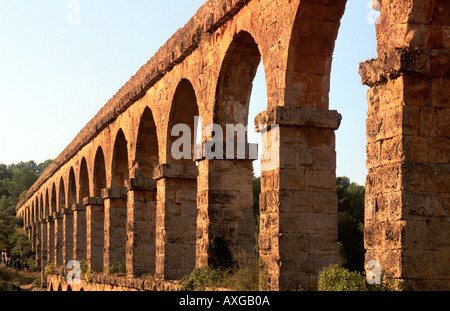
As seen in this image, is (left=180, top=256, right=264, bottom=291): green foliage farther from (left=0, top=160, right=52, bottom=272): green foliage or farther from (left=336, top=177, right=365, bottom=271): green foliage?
(left=0, top=160, right=52, bottom=272): green foliage

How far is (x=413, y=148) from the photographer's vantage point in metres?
5.91

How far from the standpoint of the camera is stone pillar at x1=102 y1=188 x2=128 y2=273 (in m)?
16.6

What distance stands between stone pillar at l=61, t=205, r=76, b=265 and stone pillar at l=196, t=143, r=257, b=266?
1394cm

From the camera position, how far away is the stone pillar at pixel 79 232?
21.5 m

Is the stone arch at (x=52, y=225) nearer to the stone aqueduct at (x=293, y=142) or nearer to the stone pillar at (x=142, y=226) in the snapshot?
the stone pillar at (x=142, y=226)

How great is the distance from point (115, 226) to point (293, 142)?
929 centimetres

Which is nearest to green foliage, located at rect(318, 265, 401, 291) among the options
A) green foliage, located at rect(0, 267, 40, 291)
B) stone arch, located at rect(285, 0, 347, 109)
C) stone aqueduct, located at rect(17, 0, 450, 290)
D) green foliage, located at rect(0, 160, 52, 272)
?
stone aqueduct, located at rect(17, 0, 450, 290)

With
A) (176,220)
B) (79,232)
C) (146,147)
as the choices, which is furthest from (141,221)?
(79,232)

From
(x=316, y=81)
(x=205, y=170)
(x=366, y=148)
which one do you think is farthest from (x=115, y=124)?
(x=366, y=148)

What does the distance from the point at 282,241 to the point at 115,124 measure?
990 cm

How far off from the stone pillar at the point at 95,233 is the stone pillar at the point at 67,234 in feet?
16.3
